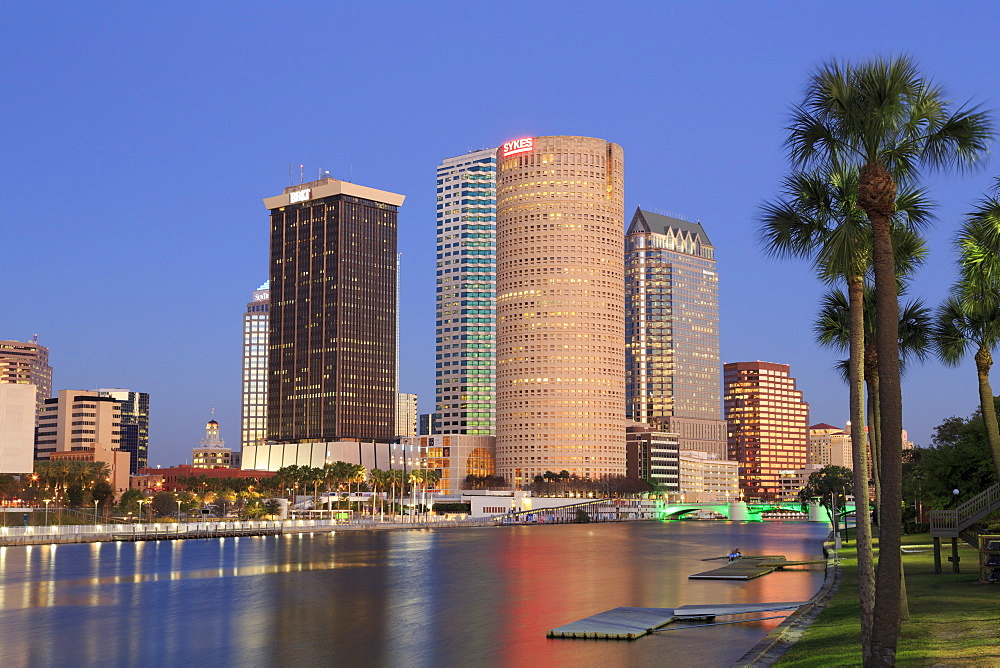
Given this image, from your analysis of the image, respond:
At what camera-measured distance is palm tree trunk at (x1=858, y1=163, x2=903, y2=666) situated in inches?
1005

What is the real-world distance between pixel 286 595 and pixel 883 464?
2525 inches

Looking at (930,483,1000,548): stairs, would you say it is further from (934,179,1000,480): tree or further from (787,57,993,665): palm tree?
(787,57,993,665): palm tree

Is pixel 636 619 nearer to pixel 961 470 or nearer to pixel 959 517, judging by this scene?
pixel 959 517

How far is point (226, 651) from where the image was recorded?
5312cm

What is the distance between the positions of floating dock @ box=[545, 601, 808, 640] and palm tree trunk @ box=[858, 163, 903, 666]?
83.3ft

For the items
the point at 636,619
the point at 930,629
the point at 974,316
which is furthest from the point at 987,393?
the point at 930,629

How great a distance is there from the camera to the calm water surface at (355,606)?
49562 mm

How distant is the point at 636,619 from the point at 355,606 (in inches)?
1003

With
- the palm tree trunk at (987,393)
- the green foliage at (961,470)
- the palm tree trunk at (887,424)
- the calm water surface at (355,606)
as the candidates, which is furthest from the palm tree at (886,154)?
the green foliage at (961,470)

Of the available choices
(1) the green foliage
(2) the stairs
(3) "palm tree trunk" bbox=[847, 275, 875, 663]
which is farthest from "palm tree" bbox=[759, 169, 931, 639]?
(1) the green foliage

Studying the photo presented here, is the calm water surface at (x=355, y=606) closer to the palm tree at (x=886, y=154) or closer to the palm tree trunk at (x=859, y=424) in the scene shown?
the palm tree trunk at (x=859, y=424)

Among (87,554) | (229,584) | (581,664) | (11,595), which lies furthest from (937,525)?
(87,554)

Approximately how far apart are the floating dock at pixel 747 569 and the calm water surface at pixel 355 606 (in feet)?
6.12

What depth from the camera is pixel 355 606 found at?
73500mm
